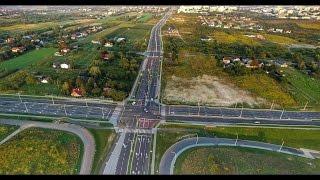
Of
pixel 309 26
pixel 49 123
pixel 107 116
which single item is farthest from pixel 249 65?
pixel 309 26

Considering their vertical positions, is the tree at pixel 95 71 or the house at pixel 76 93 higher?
the tree at pixel 95 71

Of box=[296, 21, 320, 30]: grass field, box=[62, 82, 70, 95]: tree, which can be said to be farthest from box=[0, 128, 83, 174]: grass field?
box=[296, 21, 320, 30]: grass field

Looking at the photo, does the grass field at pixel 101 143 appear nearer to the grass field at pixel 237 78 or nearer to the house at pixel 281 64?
the grass field at pixel 237 78

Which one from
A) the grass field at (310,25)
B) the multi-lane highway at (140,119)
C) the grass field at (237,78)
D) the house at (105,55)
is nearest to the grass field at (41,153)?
the multi-lane highway at (140,119)

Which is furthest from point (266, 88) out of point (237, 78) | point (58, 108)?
point (58, 108)

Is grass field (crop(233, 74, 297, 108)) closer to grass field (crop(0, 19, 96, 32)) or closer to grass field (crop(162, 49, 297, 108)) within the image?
grass field (crop(162, 49, 297, 108))

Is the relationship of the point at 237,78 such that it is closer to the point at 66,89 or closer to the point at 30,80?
the point at 66,89
